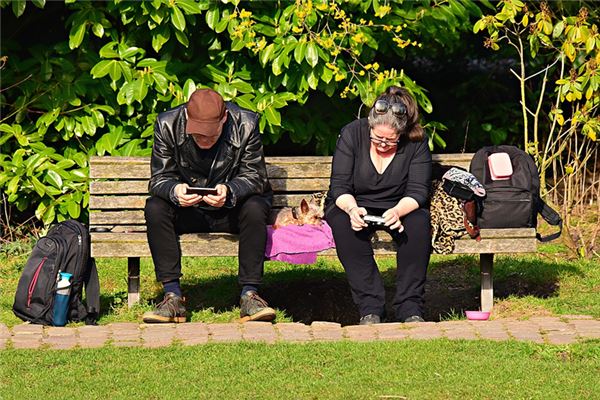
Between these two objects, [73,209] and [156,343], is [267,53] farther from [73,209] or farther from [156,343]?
[156,343]

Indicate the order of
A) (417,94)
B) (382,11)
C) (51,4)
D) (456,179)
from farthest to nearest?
(51,4) < (417,94) < (382,11) < (456,179)

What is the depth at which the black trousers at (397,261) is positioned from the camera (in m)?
6.91

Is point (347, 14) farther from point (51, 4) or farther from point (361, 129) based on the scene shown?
point (51, 4)

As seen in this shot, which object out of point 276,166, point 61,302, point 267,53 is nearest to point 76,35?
point 267,53

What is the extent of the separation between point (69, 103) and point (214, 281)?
199 cm

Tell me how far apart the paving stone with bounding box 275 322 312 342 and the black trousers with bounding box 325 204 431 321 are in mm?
486

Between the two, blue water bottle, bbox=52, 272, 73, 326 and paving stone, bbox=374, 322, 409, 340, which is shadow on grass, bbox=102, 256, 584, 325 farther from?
paving stone, bbox=374, 322, 409, 340

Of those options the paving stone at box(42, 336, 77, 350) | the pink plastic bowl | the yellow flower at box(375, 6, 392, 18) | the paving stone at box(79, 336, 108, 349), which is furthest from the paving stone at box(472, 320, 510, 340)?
the yellow flower at box(375, 6, 392, 18)

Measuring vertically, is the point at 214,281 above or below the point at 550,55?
below

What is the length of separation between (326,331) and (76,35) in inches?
135

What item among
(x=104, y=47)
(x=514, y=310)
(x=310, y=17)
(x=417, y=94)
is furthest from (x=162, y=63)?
(x=514, y=310)

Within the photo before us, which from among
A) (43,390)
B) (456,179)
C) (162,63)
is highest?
(162,63)

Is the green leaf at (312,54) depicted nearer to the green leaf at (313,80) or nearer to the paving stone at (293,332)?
the green leaf at (313,80)

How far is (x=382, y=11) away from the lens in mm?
8156
